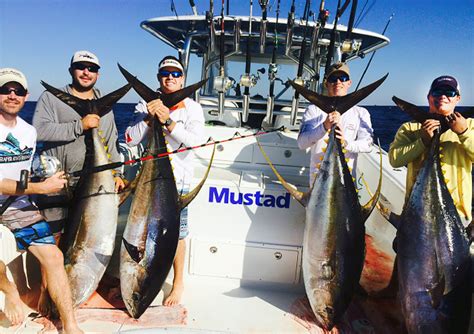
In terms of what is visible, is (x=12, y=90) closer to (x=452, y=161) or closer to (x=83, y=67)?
→ (x=83, y=67)

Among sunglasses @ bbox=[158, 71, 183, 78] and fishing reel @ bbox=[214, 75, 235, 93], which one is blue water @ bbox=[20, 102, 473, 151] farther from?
fishing reel @ bbox=[214, 75, 235, 93]

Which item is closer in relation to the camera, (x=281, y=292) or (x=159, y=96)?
Result: (x=159, y=96)

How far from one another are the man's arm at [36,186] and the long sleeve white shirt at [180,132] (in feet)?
1.63

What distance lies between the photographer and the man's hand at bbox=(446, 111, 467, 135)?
1.82 m

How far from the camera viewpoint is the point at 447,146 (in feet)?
6.63

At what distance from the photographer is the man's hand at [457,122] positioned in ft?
5.96

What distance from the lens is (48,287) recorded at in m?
1.95

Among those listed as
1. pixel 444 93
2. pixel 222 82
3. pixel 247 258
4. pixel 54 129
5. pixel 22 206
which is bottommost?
pixel 247 258

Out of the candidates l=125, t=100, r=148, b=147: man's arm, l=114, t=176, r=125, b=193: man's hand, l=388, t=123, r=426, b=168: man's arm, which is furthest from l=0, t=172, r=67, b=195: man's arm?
l=388, t=123, r=426, b=168: man's arm

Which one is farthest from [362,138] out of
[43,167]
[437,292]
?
[43,167]

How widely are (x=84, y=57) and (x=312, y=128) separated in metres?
1.43

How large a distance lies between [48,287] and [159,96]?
1201 mm

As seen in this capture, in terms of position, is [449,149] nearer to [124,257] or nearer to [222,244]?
[222,244]

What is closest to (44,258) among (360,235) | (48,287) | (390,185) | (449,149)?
(48,287)
